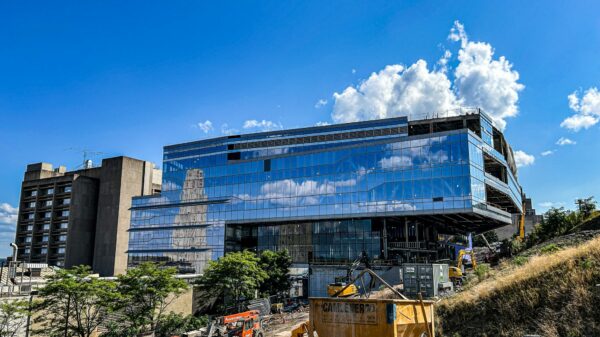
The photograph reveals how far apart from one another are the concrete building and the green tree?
4879cm

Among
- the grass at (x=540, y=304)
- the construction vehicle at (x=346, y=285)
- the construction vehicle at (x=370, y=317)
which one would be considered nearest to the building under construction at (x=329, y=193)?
the construction vehicle at (x=346, y=285)

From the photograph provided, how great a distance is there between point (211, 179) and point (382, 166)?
29.0 meters

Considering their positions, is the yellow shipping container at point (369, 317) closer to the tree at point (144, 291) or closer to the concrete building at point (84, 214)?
the tree at point (144, 291)

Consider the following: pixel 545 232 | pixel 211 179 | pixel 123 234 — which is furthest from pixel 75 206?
pixel 545 232

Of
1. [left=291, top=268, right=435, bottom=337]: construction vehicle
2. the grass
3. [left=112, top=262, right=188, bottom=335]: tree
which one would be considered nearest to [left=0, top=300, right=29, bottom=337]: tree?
[left=112, top=262, right=188, bottom=335]: tree

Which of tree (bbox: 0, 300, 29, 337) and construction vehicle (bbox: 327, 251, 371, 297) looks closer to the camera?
tree (bbox: 0, 300, 29, 337)

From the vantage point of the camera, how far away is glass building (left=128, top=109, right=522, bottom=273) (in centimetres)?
5494

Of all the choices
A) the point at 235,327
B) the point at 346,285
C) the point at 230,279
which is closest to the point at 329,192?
the point at 230,279

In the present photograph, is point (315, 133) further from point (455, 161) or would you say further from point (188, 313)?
point (188, 313)

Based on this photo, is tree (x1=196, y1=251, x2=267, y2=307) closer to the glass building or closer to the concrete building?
the glass building

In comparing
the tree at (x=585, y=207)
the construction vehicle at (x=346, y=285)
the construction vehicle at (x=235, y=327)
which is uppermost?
the tree at (x=585, y=207)

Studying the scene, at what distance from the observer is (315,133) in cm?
6756

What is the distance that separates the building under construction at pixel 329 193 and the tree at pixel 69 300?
3213 cm

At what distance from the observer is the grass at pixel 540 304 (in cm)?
1407
